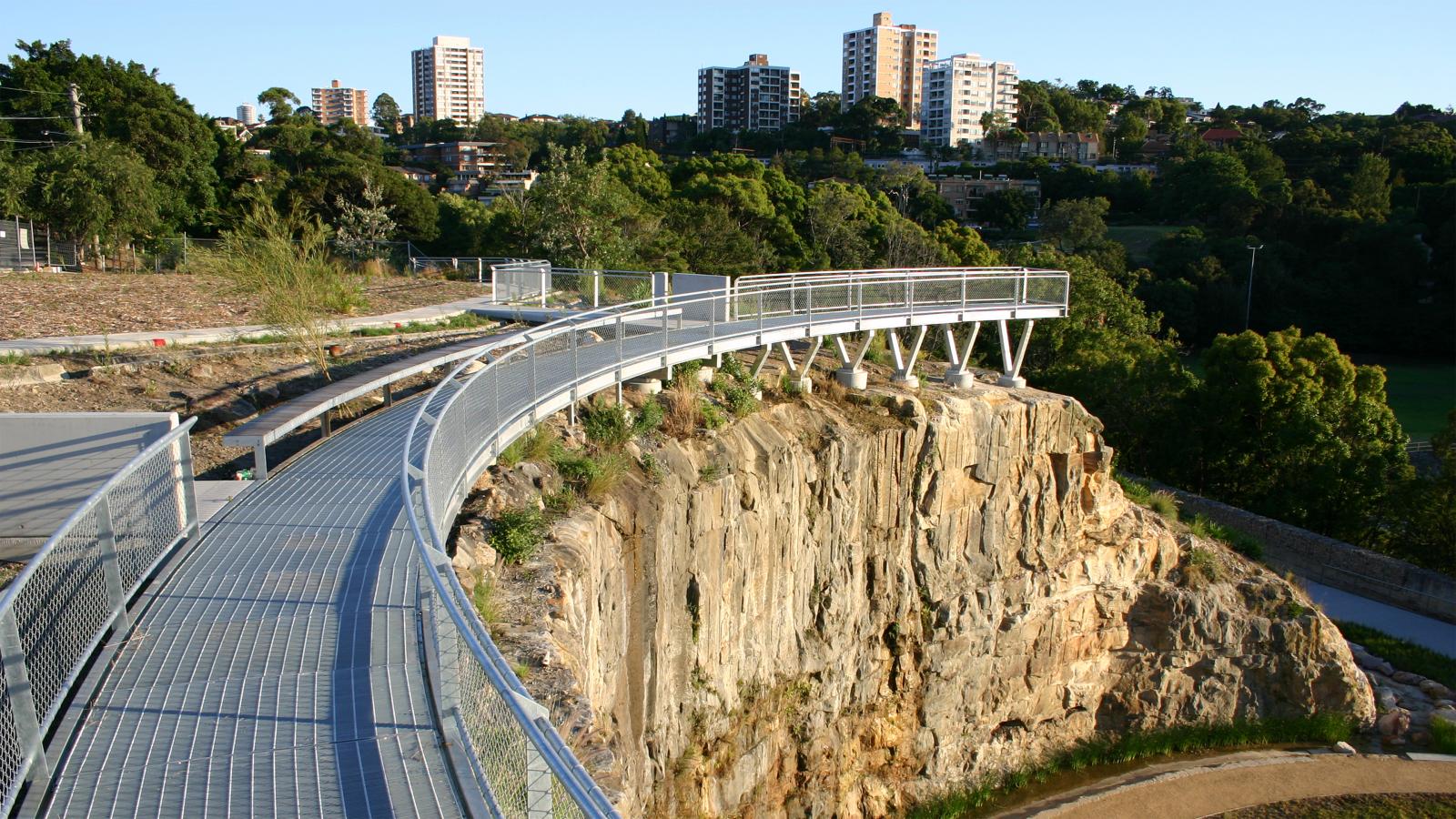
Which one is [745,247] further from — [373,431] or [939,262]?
[373,431]

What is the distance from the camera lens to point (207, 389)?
14016mm

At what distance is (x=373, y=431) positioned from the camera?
11.3 metres

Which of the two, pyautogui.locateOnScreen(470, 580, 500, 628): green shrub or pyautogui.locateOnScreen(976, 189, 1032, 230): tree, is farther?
pyautogui.locateOnScreen(976, 189, 1032, 230): tree

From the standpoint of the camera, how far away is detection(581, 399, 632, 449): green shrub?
12008 mm

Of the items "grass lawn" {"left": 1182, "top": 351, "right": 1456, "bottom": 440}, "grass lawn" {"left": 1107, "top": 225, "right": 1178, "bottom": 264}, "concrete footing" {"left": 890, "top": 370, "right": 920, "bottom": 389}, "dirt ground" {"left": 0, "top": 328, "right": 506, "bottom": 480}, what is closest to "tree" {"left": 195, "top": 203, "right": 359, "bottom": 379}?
"dirt ground" {"left": 0, "top": 328, "right": 506, "bottom": 480}

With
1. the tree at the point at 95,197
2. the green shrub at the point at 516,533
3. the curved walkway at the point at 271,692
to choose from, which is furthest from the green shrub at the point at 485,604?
the tree at the point at 95,197

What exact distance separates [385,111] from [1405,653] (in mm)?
192673

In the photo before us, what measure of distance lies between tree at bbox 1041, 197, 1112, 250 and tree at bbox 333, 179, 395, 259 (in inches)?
1683

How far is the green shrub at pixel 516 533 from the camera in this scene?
26.7ft

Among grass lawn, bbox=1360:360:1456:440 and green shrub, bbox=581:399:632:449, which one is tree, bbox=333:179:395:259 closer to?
green shrub, bbox=581:399:632:449

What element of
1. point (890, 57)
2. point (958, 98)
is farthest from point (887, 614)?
point (890, 57)

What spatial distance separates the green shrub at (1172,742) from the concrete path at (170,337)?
1456cm

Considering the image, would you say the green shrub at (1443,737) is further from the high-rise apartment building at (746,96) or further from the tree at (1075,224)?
the high-rise apartment building at (746,96)

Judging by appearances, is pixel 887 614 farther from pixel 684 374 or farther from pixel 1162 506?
pixel 1162 506
